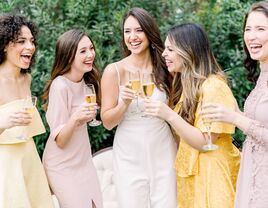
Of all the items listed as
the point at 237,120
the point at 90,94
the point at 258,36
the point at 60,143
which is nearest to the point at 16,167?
the point at 60,143

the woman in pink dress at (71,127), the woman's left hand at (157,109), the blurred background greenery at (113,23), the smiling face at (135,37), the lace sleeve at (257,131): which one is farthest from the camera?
the blurred background greenery at (113,23)

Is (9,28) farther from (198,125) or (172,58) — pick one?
(198,125)

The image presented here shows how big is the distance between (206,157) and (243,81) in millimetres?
3248

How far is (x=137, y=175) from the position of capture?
4.45m

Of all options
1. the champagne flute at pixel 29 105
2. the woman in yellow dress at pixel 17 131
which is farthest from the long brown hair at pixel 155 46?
the champagne flute at pixel 29 105

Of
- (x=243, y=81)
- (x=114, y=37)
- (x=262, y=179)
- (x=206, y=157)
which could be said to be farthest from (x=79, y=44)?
(x=243, y=81)

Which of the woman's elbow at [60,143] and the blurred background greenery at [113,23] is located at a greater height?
the blurred background greenery at [113,23]

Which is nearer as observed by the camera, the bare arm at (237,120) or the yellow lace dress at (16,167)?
the bare arm at (237,120)

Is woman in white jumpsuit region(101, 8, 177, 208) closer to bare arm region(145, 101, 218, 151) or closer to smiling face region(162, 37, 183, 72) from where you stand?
smiling face region(162, 37, 183, 72)

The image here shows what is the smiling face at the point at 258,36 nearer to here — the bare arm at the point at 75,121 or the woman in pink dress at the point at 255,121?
the woman in pink dress at the point at 255,121

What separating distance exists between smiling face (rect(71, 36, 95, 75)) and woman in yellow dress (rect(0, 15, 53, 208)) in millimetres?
372

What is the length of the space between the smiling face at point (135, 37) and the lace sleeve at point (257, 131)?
130cm

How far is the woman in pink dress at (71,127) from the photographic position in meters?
4.34

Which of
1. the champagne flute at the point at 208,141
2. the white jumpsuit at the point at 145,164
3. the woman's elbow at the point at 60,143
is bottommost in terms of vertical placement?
the white jumpsuit at the point at 145,164
